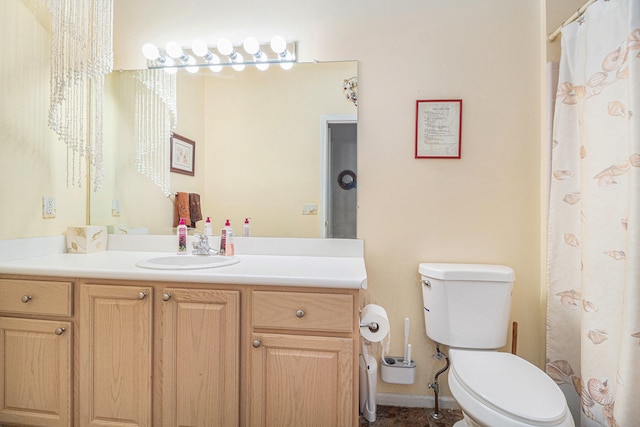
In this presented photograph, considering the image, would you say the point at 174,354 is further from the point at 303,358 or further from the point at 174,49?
the point at 174,49

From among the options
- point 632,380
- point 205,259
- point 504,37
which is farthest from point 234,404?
point 504,37

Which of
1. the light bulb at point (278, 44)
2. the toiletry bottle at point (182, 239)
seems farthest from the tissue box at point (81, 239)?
the light bulb at point (278, 44)

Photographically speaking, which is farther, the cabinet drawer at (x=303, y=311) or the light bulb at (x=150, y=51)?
the light bulb at (x=150, y=51)

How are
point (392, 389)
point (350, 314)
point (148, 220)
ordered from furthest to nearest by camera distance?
1. point (148, 220)
2. point (392, 389)
3. point (350, 314)

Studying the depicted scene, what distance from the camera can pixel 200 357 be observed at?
1.20 m

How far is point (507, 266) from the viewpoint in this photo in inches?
63.4

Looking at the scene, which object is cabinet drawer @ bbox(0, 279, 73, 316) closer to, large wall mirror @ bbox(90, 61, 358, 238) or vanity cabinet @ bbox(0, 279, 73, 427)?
vanity cabinet @ bbox(0, 279, 73, 427)

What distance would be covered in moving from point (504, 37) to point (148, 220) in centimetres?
225

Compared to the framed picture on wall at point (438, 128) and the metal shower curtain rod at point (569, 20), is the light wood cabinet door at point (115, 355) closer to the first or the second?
the framed picture on wall at point (438, 128)

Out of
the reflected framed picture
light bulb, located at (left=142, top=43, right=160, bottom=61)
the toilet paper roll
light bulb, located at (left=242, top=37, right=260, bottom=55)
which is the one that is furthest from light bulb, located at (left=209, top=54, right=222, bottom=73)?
the toilet paper roll

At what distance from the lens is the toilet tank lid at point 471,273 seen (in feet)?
4.72

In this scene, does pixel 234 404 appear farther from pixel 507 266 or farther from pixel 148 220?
pixel 507 266

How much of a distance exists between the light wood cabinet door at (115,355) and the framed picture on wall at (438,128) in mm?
1493

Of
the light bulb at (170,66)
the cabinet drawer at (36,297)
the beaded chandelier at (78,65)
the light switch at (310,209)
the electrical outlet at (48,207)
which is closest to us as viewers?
the cabinet drawer at (36,297)
